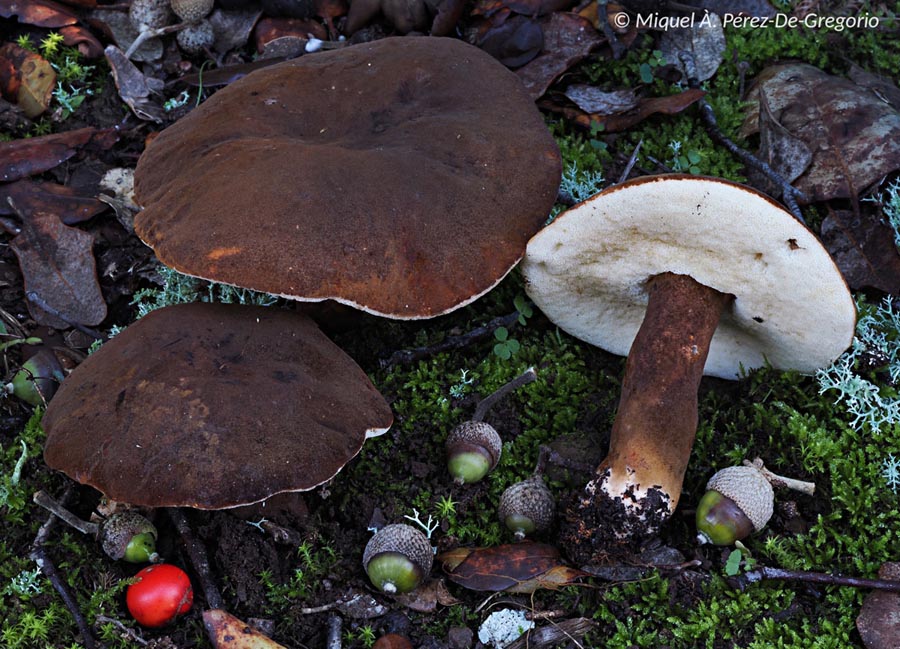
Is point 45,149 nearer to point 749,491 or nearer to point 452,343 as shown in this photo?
point 452,343

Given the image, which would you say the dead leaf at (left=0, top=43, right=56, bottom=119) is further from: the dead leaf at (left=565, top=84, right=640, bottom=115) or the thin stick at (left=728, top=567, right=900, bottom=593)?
the thin stick at (left=728, top=567, right=900, bottom=593)

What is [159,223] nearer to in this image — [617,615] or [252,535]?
[252,535]

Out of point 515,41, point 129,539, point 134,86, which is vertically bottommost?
point 129,539

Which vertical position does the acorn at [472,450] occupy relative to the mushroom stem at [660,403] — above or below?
below

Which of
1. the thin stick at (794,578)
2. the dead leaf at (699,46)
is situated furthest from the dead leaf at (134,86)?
the thin stick at (794,578)

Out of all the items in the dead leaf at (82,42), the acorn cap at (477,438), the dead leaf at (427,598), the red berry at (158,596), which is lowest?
the dead leaf at (427,598)

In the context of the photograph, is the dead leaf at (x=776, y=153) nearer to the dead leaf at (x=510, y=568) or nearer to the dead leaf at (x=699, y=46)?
the dead leaf at (x=699, y=46)

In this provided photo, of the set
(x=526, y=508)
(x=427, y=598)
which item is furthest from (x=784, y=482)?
(x=427, y=598)
